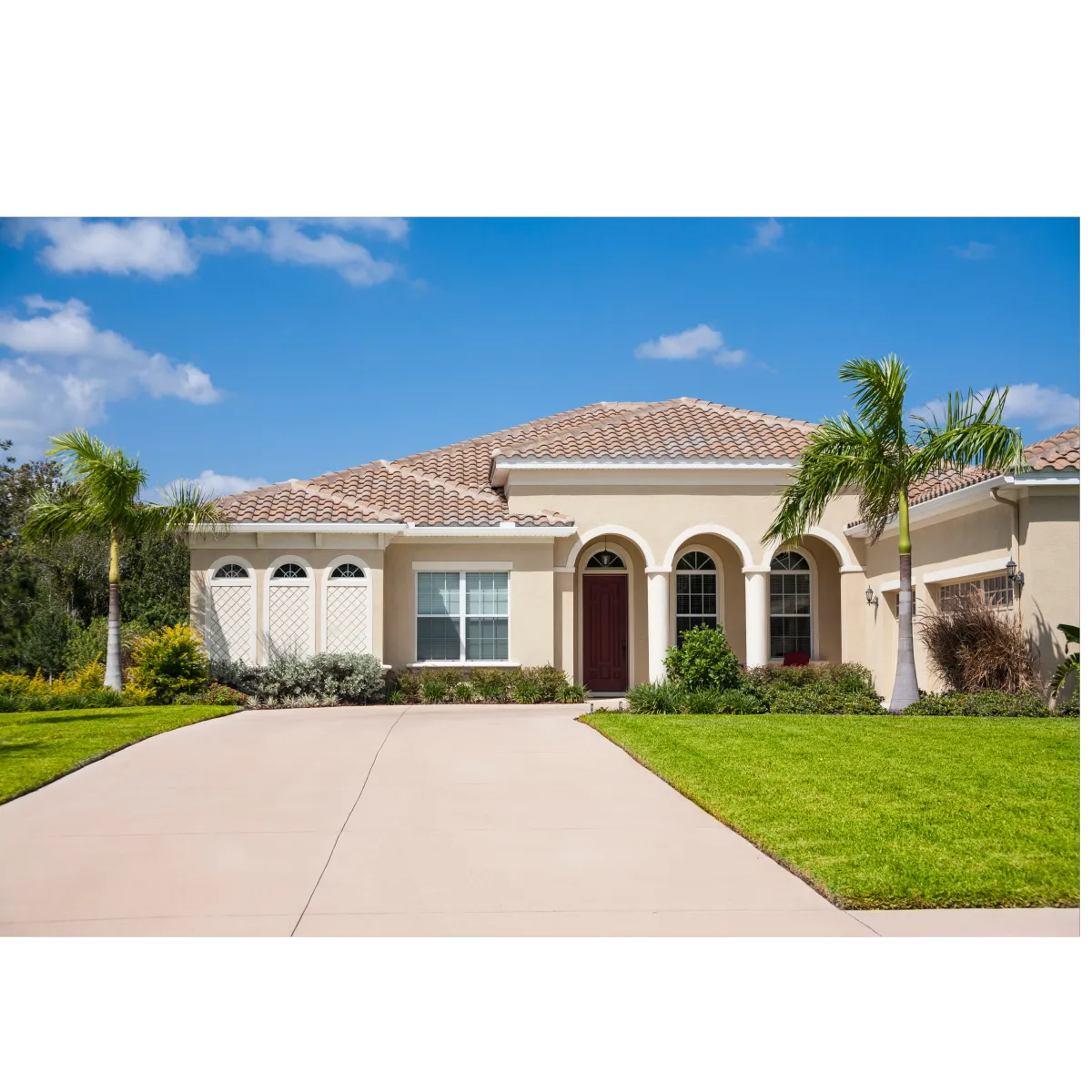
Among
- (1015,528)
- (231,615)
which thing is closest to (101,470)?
(231,615)

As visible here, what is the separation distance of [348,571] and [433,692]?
2.69 m

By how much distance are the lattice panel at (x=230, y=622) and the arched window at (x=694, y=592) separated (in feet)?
27.2

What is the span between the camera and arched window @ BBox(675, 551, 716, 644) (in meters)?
23.0

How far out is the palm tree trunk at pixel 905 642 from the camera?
16828mm

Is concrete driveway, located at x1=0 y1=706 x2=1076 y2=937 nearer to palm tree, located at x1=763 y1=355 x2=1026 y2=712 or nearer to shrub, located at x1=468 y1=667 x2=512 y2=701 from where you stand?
palm tree, located at x1=763 y1=355 x2=1026 y2=712

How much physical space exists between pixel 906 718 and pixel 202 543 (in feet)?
40.2

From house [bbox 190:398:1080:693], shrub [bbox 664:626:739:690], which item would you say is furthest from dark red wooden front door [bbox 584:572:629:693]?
shrub [bbox 664:626:739:690]

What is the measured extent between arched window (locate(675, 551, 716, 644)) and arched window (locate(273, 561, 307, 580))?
7.34 meters
